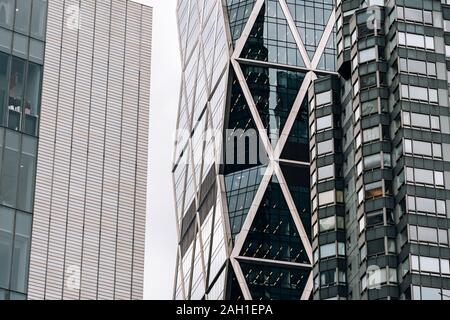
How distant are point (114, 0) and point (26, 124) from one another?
204 feet

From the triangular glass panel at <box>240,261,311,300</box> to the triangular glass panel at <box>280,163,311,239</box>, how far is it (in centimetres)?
533

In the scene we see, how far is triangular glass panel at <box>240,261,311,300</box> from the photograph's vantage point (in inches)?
6225

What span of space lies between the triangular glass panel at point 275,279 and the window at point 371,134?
53099 mm

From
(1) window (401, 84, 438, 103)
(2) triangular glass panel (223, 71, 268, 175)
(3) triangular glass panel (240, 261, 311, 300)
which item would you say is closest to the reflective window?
(1) window (401, 84, 438, 103)

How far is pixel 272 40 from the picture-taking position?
177875 millimetres

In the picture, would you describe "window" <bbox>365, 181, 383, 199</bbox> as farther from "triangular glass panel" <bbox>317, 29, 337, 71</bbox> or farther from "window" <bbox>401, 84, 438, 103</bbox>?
"triangular glass panel" <bbox>317, 29, 337, 71</bbox>

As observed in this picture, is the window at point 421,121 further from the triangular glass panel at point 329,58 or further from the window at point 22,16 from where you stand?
the triangular glass panel at point 329,58

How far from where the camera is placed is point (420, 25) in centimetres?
11062

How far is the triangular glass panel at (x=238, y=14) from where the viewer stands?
176 m

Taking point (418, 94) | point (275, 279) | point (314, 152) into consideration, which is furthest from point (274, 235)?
point (418, 94)

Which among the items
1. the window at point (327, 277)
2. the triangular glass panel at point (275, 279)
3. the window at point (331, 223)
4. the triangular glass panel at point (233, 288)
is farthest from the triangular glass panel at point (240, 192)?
the window at point (327, 277)

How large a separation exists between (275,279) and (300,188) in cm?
1306
